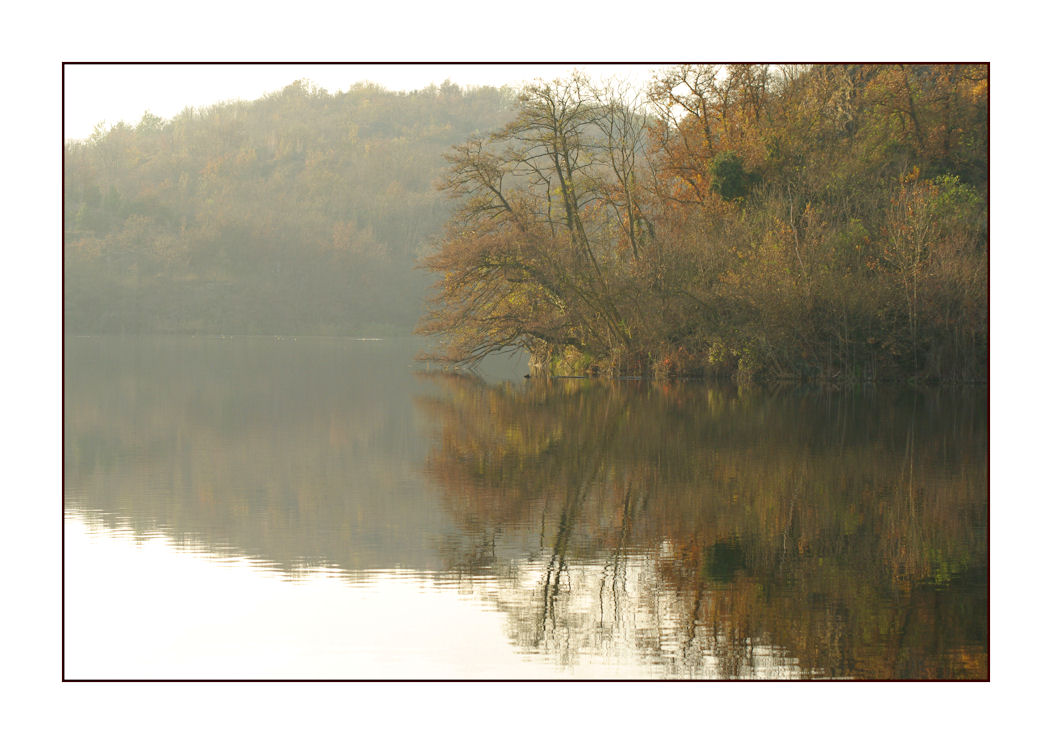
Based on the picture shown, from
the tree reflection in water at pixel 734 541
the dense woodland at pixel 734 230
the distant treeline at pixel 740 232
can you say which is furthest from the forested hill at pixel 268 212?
the tree reflection in water at pixel 734 541

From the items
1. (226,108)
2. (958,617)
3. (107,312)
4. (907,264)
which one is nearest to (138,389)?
(907,264)

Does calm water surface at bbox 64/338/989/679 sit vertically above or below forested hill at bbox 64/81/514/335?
below

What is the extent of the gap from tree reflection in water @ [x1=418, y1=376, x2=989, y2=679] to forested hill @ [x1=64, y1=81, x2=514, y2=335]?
267 ft

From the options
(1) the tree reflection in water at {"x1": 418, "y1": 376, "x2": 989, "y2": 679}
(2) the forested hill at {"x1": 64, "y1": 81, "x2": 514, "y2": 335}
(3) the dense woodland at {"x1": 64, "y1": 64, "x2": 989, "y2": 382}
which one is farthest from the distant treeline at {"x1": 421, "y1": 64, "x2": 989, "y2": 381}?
(2) the forested hill at {"x1": 64, "y1": 81, "x2": 514, "y2": 335}

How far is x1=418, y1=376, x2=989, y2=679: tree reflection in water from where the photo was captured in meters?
6.55

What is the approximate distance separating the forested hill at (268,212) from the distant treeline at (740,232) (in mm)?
59885

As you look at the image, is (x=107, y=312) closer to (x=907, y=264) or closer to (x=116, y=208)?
(x=116, y=208)

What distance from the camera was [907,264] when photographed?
93.5 ft

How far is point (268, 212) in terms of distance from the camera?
4434 inches

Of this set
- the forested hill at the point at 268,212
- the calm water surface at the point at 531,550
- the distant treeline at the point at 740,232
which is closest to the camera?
the calm water surface at the point at 531,550

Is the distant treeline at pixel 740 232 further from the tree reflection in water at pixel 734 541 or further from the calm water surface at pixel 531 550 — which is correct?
the tree reflection in water at pixel 734 541

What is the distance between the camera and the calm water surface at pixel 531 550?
6.48 metres

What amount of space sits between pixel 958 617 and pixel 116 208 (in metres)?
104

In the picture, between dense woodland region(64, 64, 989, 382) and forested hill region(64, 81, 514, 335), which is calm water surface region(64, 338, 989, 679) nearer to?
dense woodland region(64, 64, 989, 382)
